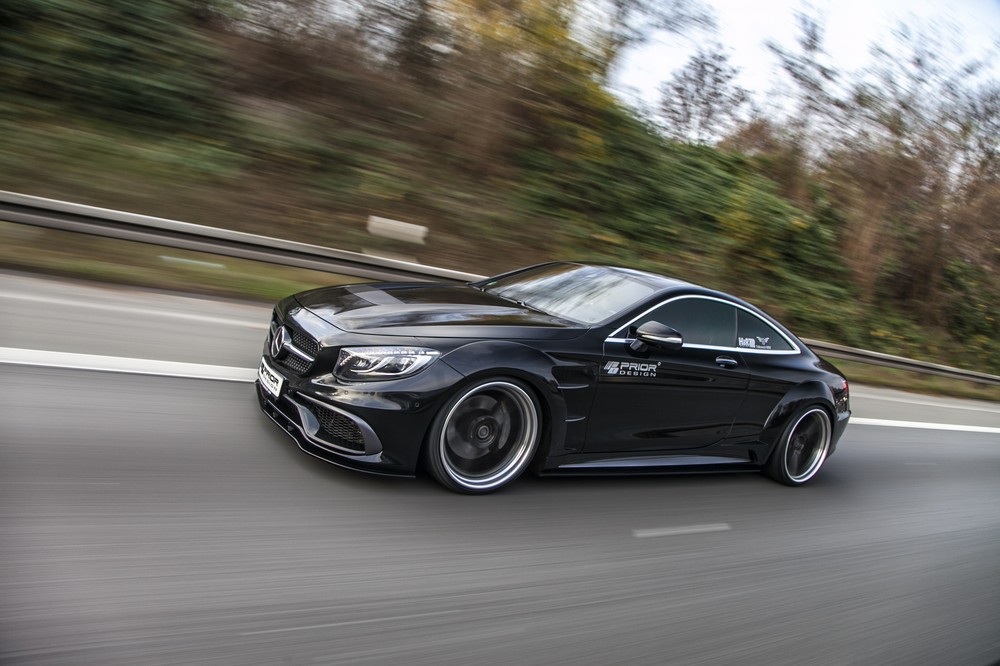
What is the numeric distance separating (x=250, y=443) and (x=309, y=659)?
6.20ft

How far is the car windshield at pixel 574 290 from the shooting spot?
504 cm

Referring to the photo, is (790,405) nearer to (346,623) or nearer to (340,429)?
(340,429)

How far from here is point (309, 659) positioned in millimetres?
2781

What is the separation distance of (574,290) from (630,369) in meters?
0.81

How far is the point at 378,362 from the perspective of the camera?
4.10 metres

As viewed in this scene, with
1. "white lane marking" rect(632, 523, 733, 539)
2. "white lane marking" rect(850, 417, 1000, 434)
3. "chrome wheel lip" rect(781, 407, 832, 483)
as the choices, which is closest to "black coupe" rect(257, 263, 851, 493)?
"chrome wheel lip" rect(781, 407, 832, 483)

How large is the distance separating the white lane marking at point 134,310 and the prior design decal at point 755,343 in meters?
4.10

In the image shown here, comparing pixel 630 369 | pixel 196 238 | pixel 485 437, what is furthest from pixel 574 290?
pixel 196 238

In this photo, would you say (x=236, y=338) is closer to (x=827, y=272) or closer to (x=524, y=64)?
(x=524, y=64)

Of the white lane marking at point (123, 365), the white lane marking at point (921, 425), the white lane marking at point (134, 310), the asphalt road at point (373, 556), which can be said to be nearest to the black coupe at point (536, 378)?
the asphalt road at point (373, 556)

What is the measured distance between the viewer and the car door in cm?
480

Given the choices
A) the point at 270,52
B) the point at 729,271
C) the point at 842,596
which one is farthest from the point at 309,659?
the point at 729,271

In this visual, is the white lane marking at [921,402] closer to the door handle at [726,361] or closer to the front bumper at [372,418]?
the door handle at [726,361]

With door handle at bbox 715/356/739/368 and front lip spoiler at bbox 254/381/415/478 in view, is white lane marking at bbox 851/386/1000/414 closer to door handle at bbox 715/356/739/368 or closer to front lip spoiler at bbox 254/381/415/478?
door handle at bbox 715/356/739/368
